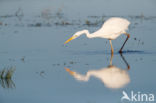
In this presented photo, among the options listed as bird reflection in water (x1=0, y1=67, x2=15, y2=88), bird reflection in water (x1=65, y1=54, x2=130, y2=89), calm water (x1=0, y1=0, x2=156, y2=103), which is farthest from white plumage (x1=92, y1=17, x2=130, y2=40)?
bird reflection in water (x1=0, y1=67, x2=15, y2=88)

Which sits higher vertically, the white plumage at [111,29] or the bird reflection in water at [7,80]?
the white plumage at [111,29]

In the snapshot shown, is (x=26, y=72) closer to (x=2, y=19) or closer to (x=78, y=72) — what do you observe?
(x=78, y=72)

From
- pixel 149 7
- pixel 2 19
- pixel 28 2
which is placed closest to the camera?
pixel 2 19

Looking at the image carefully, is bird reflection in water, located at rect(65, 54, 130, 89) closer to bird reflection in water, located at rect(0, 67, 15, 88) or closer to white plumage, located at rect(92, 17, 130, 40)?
bird reflection in water, located at rect(0, 67, 15, 88)

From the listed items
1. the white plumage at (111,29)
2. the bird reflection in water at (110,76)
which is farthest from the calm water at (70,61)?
the white plumage at (111,29)

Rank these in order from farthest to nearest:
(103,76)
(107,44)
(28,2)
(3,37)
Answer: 1. (28,2)
2. (3,37)
3. (107,44)
4. (103,76)

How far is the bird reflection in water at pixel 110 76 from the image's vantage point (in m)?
8.36

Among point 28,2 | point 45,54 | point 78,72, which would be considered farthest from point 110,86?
point 28,2

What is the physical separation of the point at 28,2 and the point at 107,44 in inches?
527

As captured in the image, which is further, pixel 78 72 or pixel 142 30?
pixel 142 30

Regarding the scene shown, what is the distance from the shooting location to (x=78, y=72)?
9281 millimetres

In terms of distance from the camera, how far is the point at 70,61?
413 inches

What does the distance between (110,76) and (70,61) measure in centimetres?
172

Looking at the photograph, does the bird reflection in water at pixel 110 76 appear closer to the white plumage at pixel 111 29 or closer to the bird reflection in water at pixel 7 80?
the bird reflection in water at pixel 7 80
